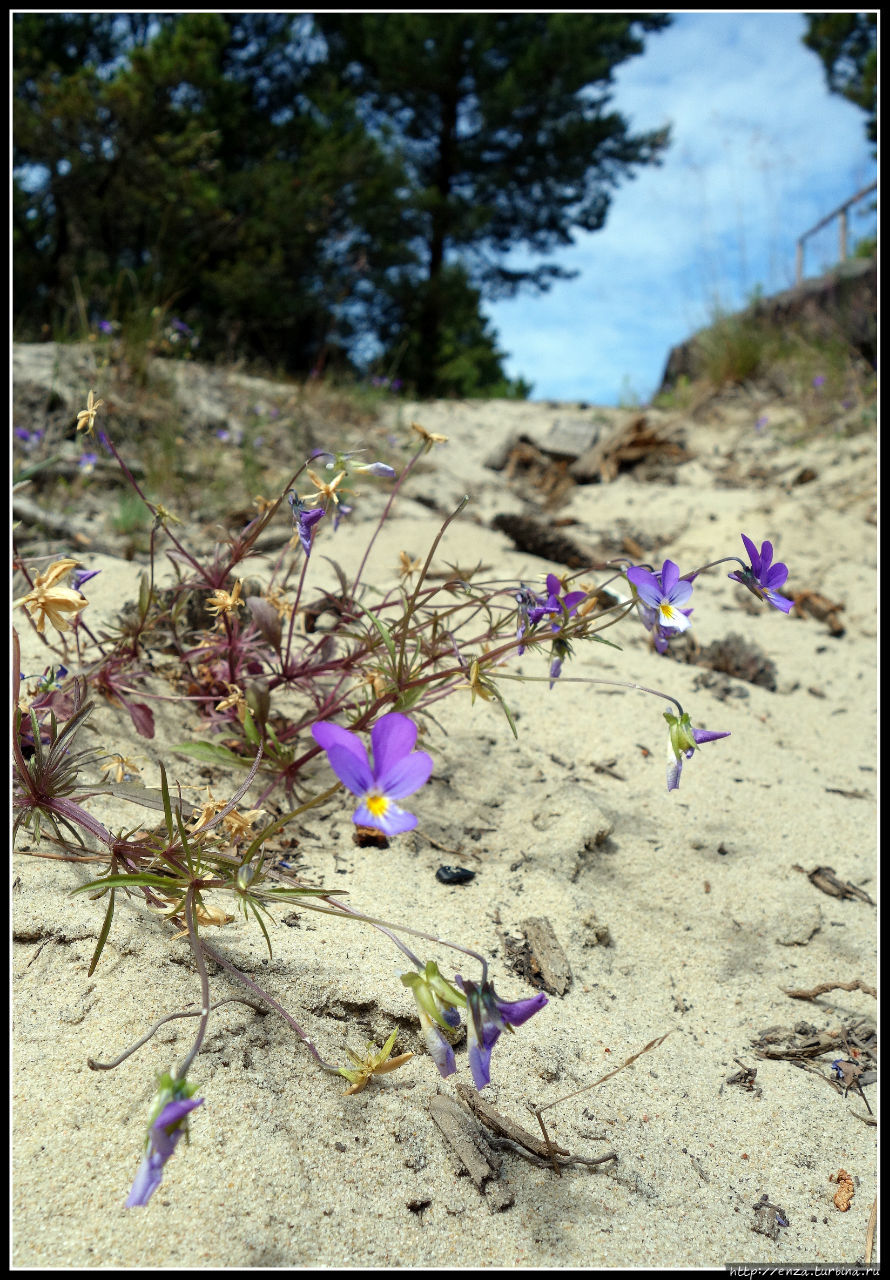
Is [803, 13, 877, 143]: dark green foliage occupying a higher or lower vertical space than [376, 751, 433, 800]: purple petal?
higher

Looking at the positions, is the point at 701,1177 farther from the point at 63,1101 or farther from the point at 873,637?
the point at 873,637

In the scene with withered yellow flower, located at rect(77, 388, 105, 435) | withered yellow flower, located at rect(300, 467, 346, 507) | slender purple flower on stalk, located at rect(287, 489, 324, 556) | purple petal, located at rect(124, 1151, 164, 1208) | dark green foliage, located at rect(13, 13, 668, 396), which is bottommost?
purple petal, located at rect(124, 1151, 164, 1208)

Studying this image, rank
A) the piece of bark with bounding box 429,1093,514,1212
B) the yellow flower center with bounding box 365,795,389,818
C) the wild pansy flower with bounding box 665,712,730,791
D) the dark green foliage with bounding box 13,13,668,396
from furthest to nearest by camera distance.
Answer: the dark green foliage with bounding box 13,13,668,396 → the wild pansy flower with bounding box 665,712,730,791 → the piece of bark with bounding box 429,1093,514,1212 → the yellow flower center with bounding box 365,795,389,818

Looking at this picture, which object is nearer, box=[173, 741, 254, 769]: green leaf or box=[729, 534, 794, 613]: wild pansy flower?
box=[729, 534, 794, 613]: wild pansy flower

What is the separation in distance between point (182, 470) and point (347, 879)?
368 centimetres

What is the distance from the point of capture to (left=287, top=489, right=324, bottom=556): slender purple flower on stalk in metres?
1.28

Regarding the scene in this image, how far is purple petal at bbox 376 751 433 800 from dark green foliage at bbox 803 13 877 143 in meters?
15.4

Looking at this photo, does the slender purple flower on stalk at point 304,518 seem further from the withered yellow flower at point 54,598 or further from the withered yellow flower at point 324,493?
the withered yellow flower at point 54,598

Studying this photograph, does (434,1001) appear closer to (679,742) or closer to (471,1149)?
(471,1149)

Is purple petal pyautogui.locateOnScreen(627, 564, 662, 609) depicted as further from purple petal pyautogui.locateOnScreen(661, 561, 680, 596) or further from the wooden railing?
the wooden railing

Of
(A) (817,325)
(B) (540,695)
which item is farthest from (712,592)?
(A) (817,325)

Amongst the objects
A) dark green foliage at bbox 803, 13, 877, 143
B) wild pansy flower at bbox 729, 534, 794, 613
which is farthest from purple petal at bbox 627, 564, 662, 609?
dark green foliage at bbox 803, 13, 877, 143

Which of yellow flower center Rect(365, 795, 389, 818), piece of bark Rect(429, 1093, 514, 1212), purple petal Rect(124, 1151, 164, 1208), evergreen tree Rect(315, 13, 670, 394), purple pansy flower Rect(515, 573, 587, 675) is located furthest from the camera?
evergreen tree Rect(315, 13, 670, 394)

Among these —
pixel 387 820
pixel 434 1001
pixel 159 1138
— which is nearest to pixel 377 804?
pixel 387 820
